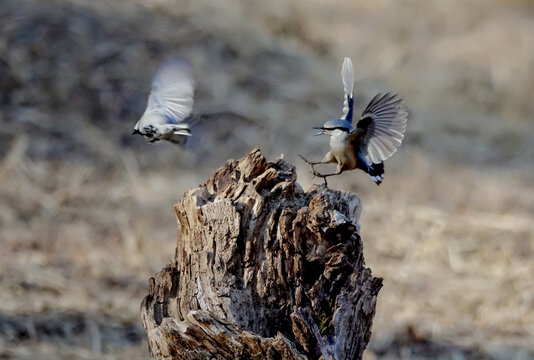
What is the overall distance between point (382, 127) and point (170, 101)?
1173 mm

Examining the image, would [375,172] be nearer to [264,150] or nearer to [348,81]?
[348,81]

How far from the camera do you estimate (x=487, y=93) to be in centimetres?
1115

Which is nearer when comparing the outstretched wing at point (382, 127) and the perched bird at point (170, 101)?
the outstretched wing at point (382, 127)

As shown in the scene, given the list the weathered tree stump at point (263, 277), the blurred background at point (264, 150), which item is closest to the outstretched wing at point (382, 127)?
the weathered tree stump at point (263, 277)

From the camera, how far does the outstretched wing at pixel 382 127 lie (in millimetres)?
3465

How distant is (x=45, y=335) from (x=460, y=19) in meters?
7.69

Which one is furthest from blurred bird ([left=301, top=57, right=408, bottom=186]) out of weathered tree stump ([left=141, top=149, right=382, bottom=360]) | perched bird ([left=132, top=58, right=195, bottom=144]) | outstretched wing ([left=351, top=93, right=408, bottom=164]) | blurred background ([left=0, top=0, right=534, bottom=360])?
blurred background ([left=0, top=0, right=534, bottom=360])

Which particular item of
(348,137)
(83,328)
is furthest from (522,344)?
(348,137)

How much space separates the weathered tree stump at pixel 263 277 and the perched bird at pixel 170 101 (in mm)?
917

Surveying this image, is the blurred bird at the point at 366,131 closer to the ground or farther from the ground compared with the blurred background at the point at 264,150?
closer to the ground

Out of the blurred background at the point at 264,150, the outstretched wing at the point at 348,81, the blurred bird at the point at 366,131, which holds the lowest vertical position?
the blurred bird at the point at 366,131

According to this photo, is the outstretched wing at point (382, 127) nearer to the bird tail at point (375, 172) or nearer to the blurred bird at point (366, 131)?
the blurred bird at point (366, 131)

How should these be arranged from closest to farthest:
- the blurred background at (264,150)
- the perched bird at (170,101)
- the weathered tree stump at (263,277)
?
1. the weathered tree stump at (263,277)
2. the perched bird at (170,101)
3. the blurred background at (264,150)

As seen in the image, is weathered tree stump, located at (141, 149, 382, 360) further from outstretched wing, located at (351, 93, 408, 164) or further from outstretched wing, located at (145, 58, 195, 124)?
outstretched wing, located at (145, 58, 195, 124)
